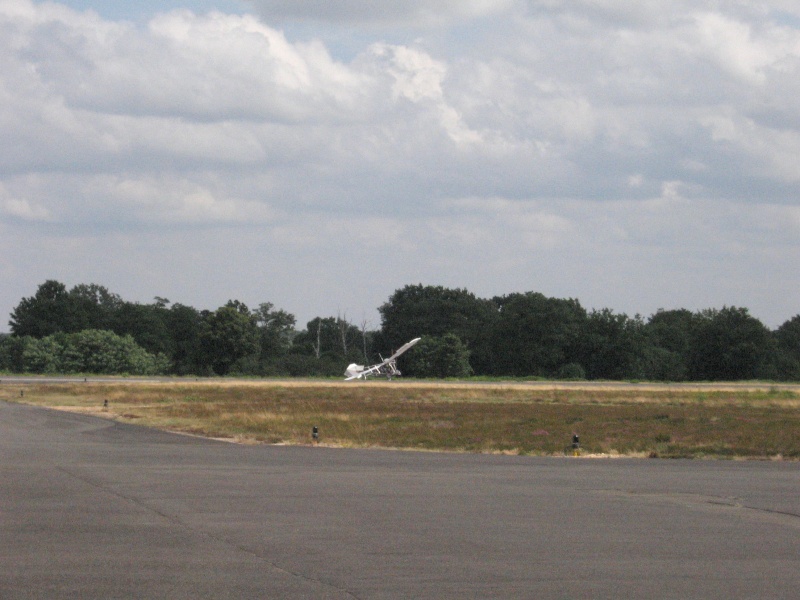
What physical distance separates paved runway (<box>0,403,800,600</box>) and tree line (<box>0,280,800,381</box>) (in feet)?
328

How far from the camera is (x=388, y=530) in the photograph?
1384 centimetres

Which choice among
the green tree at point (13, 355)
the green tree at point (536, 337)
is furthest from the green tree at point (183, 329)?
the green tree at point (536, 337)

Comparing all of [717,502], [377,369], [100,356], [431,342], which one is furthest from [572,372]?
[717,502]

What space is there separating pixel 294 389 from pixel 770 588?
70.0 m

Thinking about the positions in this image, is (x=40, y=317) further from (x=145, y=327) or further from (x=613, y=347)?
(x=613, y=347)

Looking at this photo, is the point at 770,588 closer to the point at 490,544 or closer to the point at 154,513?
the point at 490,544

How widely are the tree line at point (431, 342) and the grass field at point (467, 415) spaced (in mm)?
42699

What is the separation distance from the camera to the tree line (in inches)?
4722

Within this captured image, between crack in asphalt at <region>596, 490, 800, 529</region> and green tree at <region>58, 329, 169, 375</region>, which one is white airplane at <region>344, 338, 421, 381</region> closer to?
green tree at <region>58, 329, 169, 375</region>

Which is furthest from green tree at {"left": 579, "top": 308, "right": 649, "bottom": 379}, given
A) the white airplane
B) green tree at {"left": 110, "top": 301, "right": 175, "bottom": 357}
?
green tree at {"left": 110, "top": 301, "right": 175, "bottom": 357}

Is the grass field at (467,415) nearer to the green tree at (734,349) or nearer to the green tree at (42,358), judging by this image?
the green tree at (42,358)

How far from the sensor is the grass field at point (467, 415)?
33.6 meters

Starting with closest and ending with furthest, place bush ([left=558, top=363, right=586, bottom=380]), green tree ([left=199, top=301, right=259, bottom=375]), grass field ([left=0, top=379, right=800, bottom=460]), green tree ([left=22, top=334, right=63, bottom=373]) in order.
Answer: grass field ([left=0, top=379, right=800, bottom=460])
green tree ([left=22, top=334, right=63, bottom=373])
bush ([left=558, top=363, right=586, bottom=380])
green tree ([left=199, top=301, right=259, bottom=375])

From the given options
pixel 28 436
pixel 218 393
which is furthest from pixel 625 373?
pixel 28 436
